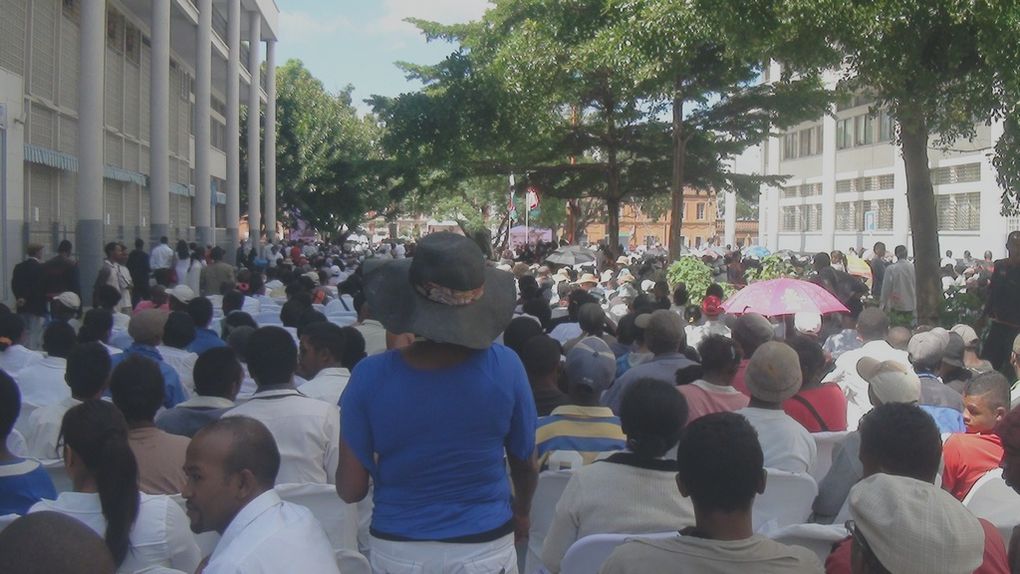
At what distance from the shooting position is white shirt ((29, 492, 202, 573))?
382 cm

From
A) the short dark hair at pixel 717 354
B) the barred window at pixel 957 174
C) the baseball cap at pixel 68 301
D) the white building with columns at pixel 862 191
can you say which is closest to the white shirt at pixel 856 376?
the short dark hair at pixel 717 354

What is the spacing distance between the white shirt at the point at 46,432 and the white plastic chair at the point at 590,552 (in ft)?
10.2

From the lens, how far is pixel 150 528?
3875 mm

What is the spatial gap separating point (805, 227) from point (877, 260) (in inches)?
1554

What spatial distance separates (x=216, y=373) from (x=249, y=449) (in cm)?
266

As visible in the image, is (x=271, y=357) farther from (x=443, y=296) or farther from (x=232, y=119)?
(x=232, y=119)

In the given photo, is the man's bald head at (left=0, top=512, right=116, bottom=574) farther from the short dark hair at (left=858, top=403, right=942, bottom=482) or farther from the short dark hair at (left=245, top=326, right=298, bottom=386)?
the short dark hair at (left=245, top=326, right=298, bottom=386)

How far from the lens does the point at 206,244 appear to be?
31.3m

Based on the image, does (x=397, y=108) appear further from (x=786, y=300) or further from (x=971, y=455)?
(x=971, y=455)

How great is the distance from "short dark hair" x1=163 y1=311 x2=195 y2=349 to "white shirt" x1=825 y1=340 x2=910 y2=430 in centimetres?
440

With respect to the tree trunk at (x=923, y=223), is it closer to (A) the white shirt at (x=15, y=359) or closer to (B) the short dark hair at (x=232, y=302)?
(B) the short dark hair at (x=232, y=302)

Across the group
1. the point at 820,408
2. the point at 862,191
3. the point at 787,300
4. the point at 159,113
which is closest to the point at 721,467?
the point at 820,408

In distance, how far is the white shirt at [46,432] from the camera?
232 inches

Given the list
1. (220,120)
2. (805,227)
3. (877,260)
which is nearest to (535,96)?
(877,260)
